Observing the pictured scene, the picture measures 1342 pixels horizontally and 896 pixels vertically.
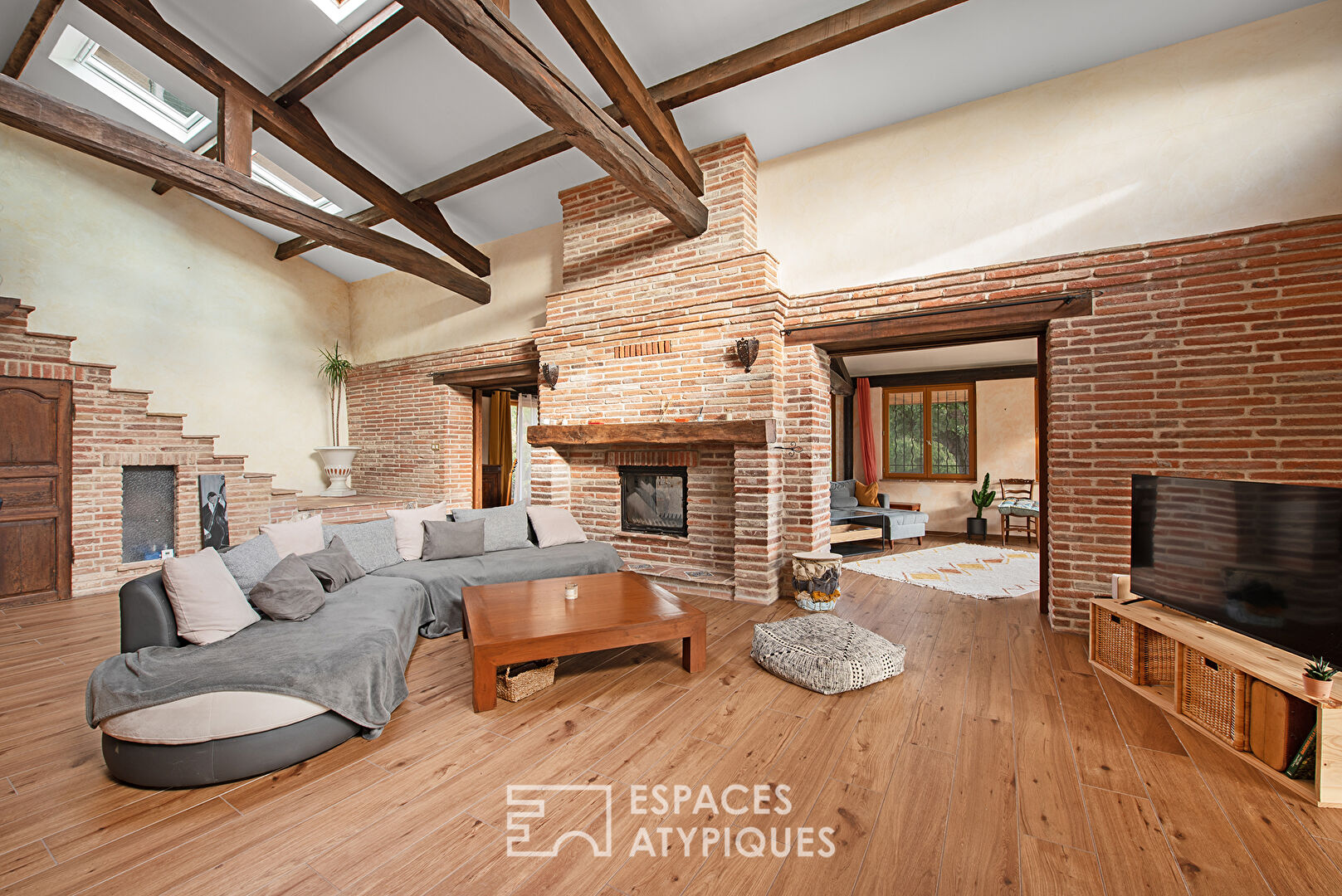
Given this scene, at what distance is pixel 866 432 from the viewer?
8609mm

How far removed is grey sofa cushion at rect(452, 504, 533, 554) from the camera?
4477 millimetres

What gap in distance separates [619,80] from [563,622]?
10.8 ft

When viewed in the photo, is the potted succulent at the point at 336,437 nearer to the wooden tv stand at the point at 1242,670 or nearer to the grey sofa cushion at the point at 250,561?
the grey sofa cushion at the point at 250,561

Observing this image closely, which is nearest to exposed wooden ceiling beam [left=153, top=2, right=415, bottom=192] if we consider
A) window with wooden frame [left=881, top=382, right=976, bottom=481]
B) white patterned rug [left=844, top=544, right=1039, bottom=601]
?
white patterned rug [left=844, top=544, right=1039, bottom=601]

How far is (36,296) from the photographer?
16.7 feet

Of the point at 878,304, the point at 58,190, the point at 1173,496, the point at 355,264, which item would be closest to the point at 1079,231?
the point at 878,304

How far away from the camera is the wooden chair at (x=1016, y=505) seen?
688 centimetres

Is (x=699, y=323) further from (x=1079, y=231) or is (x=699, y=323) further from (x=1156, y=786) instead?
(x=1156, y=786)

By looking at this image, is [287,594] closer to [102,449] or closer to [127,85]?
[102,449]

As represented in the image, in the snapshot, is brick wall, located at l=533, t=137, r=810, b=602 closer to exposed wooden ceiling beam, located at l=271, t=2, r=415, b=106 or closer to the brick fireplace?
the brick fireplace

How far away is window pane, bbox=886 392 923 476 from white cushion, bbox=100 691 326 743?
332 inches

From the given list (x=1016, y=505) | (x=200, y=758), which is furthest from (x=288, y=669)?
(x=1016, y=505)

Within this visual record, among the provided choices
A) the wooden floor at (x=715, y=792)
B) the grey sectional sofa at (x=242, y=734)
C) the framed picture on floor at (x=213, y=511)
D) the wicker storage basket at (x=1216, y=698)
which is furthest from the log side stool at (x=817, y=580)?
the framed picture on floor at (x=213, y=511)

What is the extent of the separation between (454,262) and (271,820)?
6.11m
